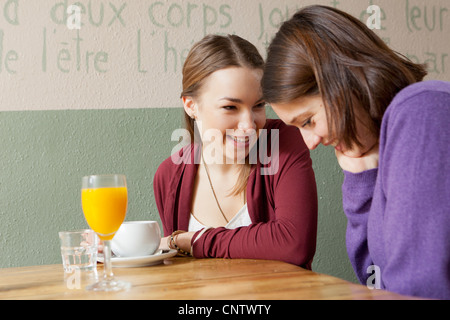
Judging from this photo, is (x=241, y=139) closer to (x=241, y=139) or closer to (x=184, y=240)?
(x=241, y=139)

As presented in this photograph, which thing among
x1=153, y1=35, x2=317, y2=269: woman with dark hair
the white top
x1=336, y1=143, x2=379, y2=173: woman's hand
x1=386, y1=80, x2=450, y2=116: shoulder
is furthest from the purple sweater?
the white top

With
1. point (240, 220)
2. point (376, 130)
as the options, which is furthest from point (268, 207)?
point (376, 130)

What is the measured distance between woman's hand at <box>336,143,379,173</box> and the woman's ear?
533 millimetres

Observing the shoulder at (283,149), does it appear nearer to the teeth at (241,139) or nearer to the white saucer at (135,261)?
the teeth at (241,139)

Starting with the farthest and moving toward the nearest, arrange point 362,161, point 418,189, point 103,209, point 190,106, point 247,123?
point 190,106 < point 247,123 < point 362,161 < point 103,209 < point 418,189

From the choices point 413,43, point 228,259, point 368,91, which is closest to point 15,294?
point 228,259

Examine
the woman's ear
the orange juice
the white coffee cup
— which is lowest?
the white coffee cup

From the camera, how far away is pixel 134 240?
3.26 feet

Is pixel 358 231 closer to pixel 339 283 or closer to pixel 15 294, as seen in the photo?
pixel 339 283

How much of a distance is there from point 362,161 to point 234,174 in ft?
1.60

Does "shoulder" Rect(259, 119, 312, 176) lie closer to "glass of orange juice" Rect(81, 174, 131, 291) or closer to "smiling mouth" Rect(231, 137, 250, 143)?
"smiling mouth" Rect(231, 137, 250, 143)

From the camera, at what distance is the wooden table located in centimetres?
64
